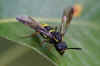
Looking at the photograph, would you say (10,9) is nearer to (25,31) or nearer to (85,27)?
(25,31)

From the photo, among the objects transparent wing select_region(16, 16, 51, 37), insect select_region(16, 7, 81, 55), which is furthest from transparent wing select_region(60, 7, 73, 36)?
transparent wing select_region(16, 16, 51, 37)

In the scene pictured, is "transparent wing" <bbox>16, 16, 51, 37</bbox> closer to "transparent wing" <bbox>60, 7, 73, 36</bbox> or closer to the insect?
the insect

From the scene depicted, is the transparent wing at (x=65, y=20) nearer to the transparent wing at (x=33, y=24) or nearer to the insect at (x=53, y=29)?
the insect at (x=53, y=29)

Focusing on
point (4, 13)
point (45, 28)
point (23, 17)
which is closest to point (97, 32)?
point (45, 28)

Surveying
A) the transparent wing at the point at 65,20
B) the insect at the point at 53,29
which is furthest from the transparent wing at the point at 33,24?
the transparent wing at the point at 65,20

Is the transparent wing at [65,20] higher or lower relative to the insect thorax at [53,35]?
higher

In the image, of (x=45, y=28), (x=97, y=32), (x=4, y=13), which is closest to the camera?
(x=97, y=32)

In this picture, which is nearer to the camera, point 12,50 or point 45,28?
point 12,50
